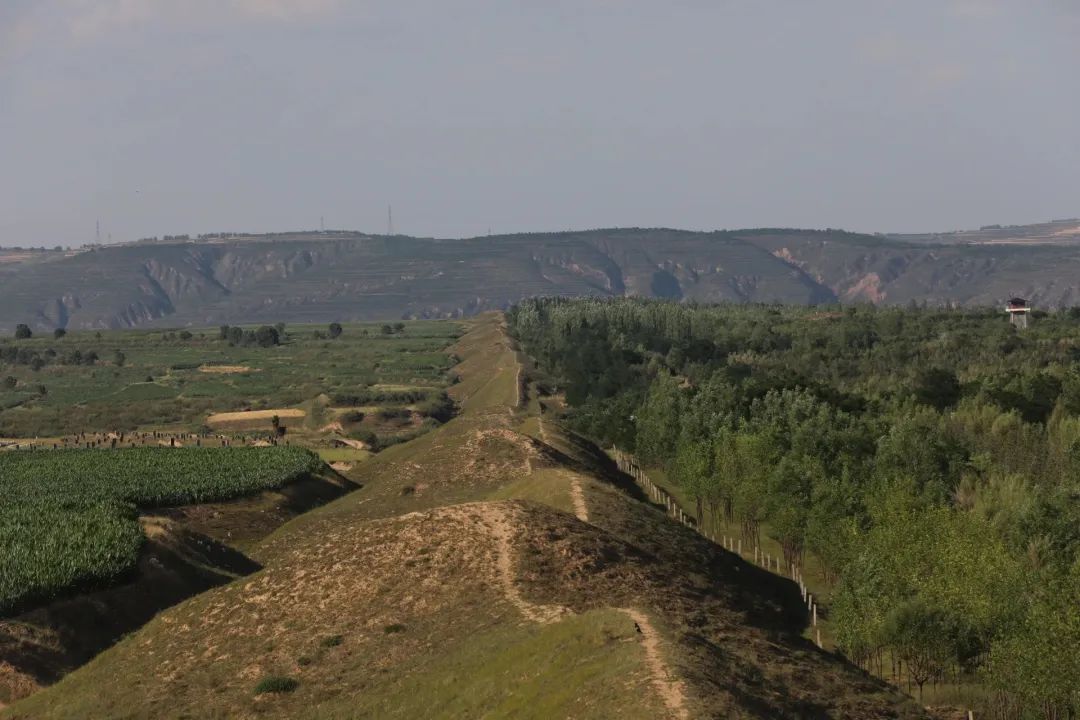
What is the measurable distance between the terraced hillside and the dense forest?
6.35 metres

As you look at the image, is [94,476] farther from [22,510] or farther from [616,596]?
[616,596]

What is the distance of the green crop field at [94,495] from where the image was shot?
275ft

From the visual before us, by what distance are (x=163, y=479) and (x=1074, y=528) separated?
258 feet

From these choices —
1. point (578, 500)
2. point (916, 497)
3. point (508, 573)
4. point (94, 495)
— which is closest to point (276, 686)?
point (508, 573)

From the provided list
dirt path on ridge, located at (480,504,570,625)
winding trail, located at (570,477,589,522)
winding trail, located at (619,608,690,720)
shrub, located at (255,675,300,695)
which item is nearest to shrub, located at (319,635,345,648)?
shrub, located at (255,675,300,695)

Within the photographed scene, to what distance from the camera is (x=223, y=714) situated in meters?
62.3

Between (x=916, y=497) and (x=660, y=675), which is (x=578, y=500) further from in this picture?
(x=660, y=675)

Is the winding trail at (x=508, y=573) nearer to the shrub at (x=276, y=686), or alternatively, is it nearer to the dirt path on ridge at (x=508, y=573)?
the dirt path on ridge at (x=508, y=573)

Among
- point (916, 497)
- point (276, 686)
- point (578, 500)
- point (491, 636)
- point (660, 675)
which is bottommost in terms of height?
point (276, 686)

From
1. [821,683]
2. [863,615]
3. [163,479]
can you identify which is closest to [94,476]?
[163,479]

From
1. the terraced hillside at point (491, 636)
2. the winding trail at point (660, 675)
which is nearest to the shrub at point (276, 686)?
the terraced hillside at point (491, 636)

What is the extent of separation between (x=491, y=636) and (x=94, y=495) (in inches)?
2626

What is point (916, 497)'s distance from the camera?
105 metres

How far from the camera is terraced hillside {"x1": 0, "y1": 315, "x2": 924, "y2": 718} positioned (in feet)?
172
